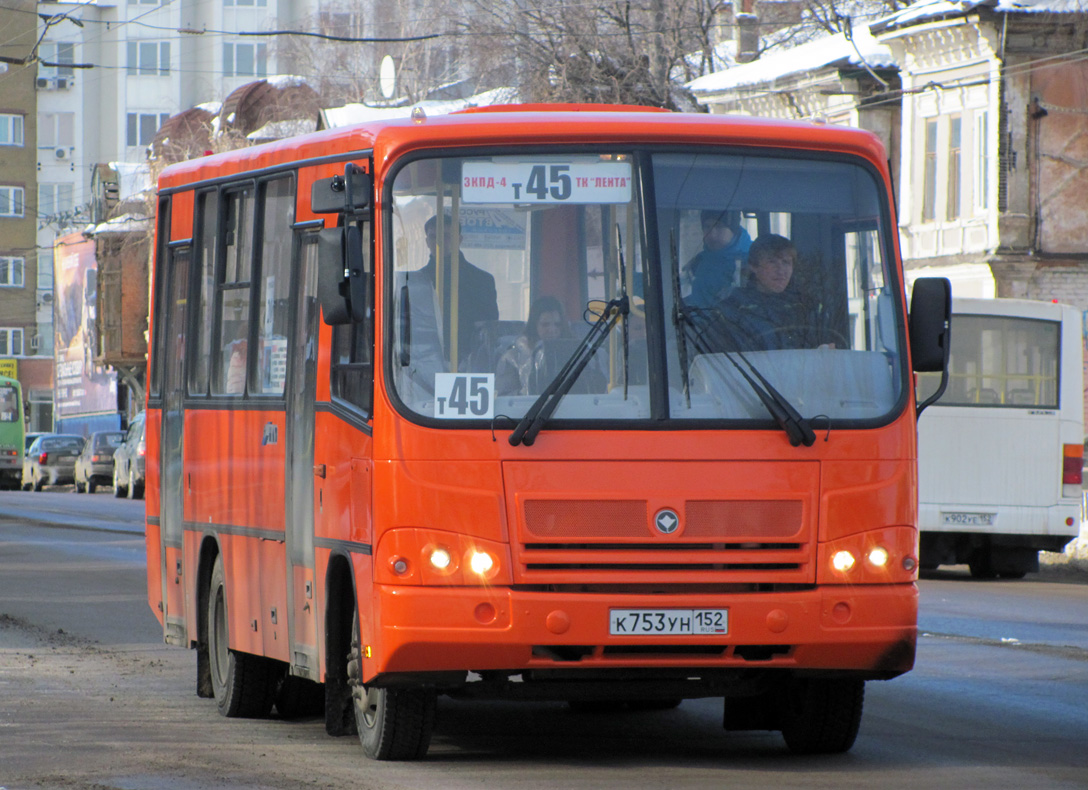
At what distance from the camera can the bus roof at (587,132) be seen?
838 centimetres

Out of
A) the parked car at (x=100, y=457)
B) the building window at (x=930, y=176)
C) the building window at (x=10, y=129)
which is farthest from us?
the building window at (x=10, y=129)

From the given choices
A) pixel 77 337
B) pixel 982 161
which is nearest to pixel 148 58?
pixel 77 337

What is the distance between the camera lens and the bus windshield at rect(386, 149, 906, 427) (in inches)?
323

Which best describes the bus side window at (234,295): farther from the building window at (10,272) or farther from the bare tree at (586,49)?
the building window at (10,272)

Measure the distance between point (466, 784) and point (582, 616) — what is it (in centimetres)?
75

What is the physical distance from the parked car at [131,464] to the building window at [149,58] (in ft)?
181

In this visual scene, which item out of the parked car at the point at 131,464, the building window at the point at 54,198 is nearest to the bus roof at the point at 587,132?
the parked car at the point at 131,464

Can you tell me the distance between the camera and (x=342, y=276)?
823cm

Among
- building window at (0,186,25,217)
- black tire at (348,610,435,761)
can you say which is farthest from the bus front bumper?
building window at (0,186,25,217)

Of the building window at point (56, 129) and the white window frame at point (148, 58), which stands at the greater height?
the white window frame at point (148, 58)

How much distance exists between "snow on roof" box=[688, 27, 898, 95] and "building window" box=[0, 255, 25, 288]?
2071 inches

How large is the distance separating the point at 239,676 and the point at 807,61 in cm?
3442

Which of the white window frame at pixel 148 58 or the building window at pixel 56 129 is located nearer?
the building window at pixel 56 129

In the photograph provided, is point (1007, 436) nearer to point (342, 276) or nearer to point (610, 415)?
point (610, 415)
